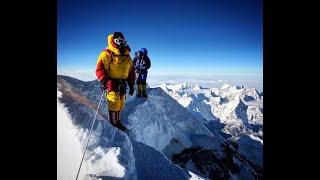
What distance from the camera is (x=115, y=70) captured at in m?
5.90

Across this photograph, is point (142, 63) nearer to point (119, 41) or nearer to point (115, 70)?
point (115, 70)

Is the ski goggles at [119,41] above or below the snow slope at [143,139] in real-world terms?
above

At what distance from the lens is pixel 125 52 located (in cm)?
588

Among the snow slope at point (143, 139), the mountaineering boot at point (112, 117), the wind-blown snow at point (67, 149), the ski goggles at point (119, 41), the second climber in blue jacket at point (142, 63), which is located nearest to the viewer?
the wind-blown snow at point (67, 149)

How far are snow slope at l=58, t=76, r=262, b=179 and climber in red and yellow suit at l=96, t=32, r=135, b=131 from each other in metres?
0.44

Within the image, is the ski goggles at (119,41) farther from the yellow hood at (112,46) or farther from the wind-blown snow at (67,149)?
the wind-blown snow at (67,149)

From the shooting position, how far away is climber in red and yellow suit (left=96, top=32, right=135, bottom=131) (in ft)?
18.7

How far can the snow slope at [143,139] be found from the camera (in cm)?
483

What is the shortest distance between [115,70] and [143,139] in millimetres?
2388

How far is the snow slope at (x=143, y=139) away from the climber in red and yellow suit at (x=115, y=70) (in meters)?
0.44

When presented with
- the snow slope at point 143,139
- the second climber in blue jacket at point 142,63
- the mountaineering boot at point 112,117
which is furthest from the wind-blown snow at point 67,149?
the second climber in blue jacket at point 142,63

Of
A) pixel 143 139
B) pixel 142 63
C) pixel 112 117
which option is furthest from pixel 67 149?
pixel 142 63
